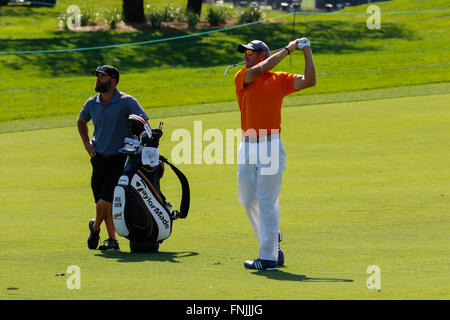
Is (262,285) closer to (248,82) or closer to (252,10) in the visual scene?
(248,82)

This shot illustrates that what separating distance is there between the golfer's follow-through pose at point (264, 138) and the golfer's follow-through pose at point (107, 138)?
1972mm

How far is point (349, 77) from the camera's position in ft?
99.9

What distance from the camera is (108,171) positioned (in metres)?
10.3

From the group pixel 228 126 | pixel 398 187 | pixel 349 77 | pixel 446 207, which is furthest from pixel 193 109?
pixel 446 207

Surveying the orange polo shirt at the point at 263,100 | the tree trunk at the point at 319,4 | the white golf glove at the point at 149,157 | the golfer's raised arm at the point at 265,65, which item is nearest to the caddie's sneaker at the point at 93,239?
the white golf glove at the point at 149,157

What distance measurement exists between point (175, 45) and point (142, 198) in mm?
28668

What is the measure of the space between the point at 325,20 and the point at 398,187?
33009 mm

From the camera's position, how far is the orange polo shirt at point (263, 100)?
8.33 meters

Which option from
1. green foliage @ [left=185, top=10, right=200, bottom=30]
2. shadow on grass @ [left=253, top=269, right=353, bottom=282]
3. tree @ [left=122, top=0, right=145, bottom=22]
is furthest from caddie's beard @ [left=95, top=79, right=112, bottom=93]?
tree @ [left=122, top=0, right=145, bottom=22]

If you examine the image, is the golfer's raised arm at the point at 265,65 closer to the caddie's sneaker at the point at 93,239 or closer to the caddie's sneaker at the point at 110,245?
the caddie's sneaker at the point at 110,245

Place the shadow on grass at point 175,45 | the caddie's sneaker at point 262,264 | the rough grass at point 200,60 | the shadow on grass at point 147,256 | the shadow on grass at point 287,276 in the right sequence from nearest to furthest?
the shadow on grass at point 287,276 → the caddie's sneaker at point 262,264 → the shadow on grass at point 147,256 → the rough grass at point 200,60 → the shadow on grass at point 175,45

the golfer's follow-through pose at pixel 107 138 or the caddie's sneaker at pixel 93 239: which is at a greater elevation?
the golfer's follow-through pose at pixel 107 138

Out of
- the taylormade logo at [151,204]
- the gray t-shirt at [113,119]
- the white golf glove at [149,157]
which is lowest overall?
the taylormade logo at [151,204]
